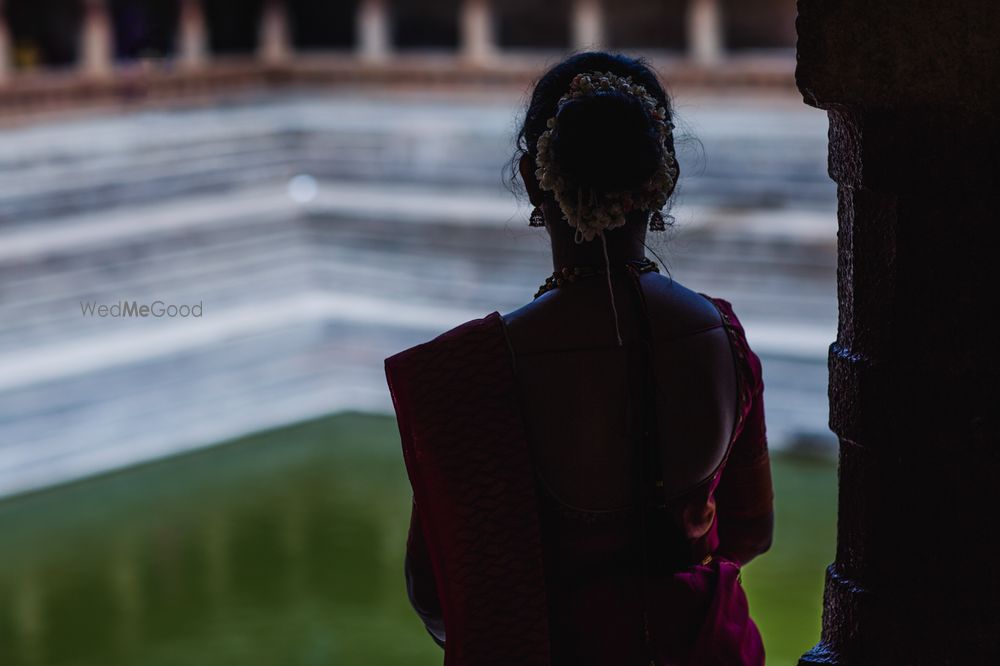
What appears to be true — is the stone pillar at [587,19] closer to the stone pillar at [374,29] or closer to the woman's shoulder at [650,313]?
the stone pillar at [374,29]

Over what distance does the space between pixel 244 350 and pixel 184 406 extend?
52 cm

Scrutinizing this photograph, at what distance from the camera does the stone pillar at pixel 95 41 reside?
9.29m

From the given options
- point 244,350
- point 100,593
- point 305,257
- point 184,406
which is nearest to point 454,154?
point 305,257

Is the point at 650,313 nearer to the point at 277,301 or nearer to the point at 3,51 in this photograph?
the point at 277,301

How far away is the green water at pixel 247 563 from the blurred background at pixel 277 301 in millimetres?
13

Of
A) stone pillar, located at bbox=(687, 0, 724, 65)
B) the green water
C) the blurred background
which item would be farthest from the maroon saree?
stone pillar, located at bbox=(687, 0, 724, 65)

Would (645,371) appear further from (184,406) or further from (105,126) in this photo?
(105,126)

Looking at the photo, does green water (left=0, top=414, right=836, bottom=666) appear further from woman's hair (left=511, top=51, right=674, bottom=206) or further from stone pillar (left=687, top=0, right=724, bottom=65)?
stone pillar (left=687, top=0, right=724, bottom=65)

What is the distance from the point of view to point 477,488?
1.50 meters

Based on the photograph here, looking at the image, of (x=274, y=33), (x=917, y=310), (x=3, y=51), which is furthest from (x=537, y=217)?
(x=274, y=33)

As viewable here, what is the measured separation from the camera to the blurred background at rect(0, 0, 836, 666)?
14.1ft

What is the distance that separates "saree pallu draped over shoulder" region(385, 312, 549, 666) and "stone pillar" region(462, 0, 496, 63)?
339 inches

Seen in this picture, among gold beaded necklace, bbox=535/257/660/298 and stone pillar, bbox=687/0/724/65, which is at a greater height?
gold beaded necklace, bbox=535/257/660/298

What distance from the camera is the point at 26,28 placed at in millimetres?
9742
